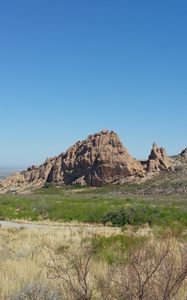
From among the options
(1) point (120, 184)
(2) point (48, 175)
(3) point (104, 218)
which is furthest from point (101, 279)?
(2) point (48, 175)

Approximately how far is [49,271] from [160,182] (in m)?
82.1

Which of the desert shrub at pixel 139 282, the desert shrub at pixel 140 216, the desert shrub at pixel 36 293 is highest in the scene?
the desert shrub at pixel 140 216

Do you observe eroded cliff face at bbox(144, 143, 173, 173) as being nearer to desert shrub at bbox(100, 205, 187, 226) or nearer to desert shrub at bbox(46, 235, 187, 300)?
desert shrub at bbox(100, 205, 187, 226)

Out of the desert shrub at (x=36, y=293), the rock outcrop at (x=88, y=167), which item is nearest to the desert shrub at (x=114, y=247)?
the desert shrub at (x=36, y=293)

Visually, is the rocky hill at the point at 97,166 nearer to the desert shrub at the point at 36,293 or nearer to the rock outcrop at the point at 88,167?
the rock outcrop at the point at 88,167

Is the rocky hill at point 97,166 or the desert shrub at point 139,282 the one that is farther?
the rocky hill at point 97,166

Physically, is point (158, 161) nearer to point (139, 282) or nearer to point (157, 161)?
point (157, 161)

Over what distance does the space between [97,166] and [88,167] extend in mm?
3155

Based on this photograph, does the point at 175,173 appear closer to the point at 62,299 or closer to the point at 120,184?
the point at 120,184

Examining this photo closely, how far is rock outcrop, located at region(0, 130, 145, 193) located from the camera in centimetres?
10156

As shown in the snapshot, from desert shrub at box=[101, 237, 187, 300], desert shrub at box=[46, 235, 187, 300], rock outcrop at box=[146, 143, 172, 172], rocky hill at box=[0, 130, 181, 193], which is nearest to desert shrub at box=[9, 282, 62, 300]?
desert shrub at box=[46, 235, 187, 300]

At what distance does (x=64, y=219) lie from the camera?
1662 inches

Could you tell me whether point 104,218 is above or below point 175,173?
below

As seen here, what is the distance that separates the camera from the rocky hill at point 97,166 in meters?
101
